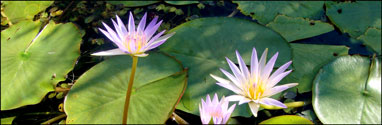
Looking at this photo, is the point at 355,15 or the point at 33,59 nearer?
the point at 33,59

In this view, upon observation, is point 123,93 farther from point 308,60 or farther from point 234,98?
point 308,60

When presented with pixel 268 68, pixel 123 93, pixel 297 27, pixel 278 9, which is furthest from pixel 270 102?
pixel 278 9

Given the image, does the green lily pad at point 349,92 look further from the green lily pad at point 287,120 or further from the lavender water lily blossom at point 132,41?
the lavender water lily blossom at point 132,41

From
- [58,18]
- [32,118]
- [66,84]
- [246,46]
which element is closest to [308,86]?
[246,46]

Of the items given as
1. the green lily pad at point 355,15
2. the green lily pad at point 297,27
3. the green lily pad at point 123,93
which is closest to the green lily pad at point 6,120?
the green lily pad at point 123,93

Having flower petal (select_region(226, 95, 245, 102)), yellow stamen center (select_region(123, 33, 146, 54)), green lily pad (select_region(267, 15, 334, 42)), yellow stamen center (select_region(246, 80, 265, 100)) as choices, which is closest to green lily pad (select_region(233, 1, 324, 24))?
green lily pad (select_region(267, 15, 334, 42))

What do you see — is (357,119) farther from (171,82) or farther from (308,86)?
(171,82)

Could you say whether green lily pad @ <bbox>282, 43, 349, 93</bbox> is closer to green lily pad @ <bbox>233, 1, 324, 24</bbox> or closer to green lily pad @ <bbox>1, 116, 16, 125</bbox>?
green lily pad @ <bbox>233, 1, 324, 24</bbox>
